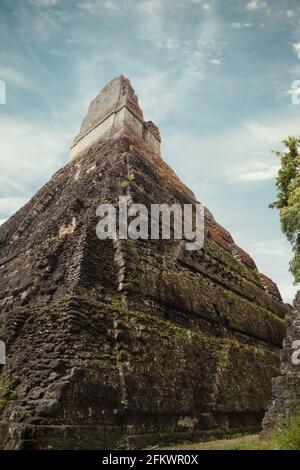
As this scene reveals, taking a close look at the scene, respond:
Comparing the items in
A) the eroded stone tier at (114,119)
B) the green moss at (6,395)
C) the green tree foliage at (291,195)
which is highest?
the eroded stone tier at (114,119)

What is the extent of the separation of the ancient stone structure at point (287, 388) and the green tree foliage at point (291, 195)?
433 centimetres

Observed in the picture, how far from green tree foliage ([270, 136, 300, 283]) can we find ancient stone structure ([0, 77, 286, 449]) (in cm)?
265

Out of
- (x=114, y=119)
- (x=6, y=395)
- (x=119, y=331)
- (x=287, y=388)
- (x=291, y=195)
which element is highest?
(x=114, y=119)

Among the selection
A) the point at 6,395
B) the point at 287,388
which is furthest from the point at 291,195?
the point at 6,395

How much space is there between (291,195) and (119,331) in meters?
7.58

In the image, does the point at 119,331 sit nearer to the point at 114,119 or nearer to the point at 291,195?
the point at 291,195

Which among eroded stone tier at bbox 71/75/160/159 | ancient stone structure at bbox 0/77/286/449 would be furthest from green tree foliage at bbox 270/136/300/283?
eroded stone tier at bbox 71/75/160/159

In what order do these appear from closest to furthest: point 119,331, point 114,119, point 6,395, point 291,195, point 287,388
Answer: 1. point 6,395
2. point 287,388
3. point 119,331
4. point 291,195
5. point 114,119

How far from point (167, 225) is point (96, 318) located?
5053mm

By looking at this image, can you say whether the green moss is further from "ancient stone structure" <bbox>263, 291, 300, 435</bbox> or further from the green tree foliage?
the green tree foliage

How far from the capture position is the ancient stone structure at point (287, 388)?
6131 mm

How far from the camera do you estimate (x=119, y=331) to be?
281 inches

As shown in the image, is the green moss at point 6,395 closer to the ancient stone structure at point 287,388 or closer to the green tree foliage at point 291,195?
the ancient stone structure at point 287,388

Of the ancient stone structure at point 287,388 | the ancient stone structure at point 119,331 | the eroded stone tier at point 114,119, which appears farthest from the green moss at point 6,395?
the eroded stone tier at point 114,119
